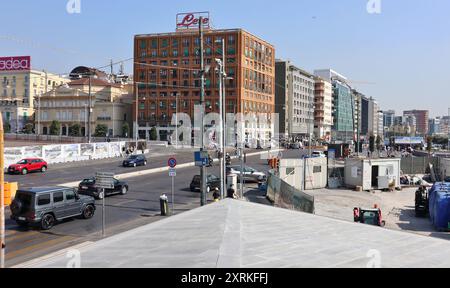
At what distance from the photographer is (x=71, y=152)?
50.3 meters

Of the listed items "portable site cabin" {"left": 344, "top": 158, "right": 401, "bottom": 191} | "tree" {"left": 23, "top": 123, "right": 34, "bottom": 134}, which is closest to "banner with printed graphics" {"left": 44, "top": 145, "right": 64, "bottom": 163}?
"portable site cabin" {"left": 344, "top": 158, "right": 401, "bottom": 191}

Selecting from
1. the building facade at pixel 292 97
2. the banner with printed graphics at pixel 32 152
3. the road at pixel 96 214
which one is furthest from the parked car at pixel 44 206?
the building facade at pixel 292 97

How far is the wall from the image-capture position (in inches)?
1645

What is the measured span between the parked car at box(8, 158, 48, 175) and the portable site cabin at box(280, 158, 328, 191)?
72.6 ft

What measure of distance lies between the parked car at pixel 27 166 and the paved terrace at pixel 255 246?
98.2ft

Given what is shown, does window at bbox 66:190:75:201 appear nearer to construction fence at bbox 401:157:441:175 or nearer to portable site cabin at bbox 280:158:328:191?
portable site cabin at bbox 280:158:328:191

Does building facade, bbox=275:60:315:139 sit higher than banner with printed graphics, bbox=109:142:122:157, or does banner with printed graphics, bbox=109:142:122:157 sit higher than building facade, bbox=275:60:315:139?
building facade, bbox=275:60:315:139

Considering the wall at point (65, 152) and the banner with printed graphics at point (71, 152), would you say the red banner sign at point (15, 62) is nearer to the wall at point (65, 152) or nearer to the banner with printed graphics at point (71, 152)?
the wall at point (65, 152)

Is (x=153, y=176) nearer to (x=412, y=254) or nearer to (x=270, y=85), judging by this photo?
(x=412, y=254)

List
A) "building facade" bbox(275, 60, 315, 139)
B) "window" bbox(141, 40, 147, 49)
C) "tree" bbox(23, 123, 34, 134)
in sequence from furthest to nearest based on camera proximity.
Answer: "building facade" bbox(275, 60, 315, 139), "window" bbox(141, 40, 147, 49), "tree" bbox(23, 123, 34, 134)

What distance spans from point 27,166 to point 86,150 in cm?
1365

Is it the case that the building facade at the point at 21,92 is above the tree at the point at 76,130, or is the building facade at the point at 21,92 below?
above

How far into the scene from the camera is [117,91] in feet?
362

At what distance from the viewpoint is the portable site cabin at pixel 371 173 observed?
37.6 m
